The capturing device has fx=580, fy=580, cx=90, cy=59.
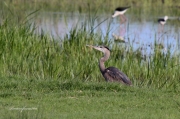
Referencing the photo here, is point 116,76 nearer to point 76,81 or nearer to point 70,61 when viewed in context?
point 76,81

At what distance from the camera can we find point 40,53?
1184cm

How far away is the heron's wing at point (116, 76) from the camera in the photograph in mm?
9578

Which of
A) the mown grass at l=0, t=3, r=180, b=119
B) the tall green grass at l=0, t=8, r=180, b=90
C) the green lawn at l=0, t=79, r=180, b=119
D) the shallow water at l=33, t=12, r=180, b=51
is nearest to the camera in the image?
the green lawn at l=0, t=79, r=180, b=119

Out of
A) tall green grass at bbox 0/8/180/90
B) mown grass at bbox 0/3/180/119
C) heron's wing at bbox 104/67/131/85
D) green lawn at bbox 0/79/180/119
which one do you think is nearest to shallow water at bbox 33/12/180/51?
mown grass at bbox 0/3/180/119

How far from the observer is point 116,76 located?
9.65m

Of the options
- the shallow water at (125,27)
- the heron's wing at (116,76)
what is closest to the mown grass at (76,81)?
the heron's wing at (116,76)

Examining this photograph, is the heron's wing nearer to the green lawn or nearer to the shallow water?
the green lawn

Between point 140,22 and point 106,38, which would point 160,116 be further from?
point 140,22

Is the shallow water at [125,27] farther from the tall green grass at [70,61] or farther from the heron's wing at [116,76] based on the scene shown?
the heron's wing at [116,76]

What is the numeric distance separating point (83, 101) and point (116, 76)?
240 centimetres

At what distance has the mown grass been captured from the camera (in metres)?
6.94

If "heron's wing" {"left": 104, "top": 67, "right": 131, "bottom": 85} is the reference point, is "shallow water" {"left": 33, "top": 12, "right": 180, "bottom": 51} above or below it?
above

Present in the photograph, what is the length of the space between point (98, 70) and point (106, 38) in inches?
66.0

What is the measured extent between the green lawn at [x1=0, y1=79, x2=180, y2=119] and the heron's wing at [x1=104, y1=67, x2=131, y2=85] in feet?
3.50
